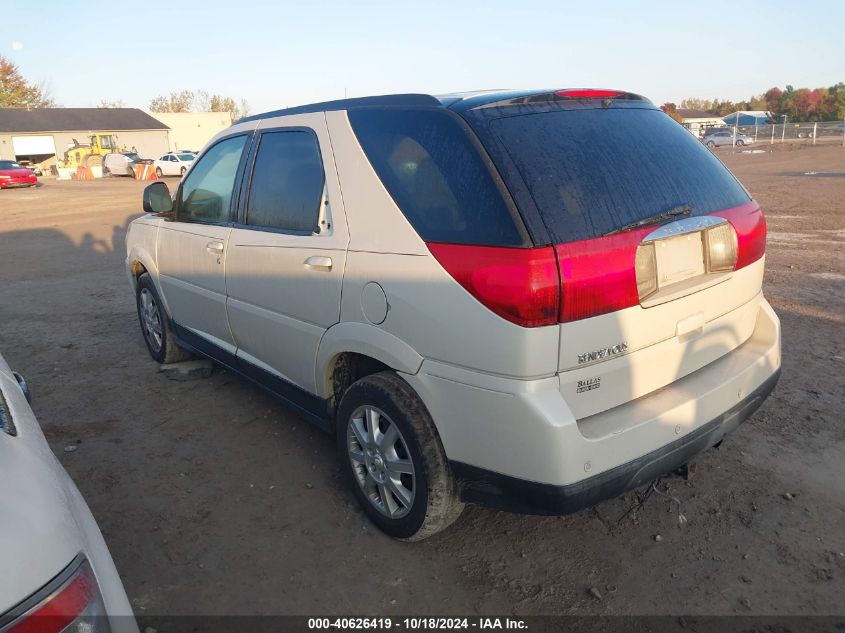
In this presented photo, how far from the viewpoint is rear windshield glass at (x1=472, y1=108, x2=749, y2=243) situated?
7.79ft

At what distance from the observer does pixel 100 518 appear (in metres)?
3.25

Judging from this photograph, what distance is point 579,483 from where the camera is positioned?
2324mm

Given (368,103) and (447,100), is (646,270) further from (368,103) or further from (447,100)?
(368,103)

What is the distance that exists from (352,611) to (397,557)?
36 centimetres

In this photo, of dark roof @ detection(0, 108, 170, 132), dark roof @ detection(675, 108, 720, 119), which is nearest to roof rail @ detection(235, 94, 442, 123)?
dark roof @ detection(0, 108, 170, 132)

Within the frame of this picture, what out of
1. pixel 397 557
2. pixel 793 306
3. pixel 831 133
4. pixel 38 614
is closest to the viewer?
pixel 38 614

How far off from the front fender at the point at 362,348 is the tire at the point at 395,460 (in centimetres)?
12

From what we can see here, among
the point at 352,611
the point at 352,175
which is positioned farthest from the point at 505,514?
the point at 352,175

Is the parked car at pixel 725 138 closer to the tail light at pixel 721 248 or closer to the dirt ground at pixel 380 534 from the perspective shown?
the dirt ground at pixel 380 534

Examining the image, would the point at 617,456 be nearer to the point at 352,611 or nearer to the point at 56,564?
the point at 352,611

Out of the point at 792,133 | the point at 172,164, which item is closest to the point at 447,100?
the point at 172,164

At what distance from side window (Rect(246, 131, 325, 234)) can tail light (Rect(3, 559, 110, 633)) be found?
6.59 ft

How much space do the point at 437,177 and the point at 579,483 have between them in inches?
50.2

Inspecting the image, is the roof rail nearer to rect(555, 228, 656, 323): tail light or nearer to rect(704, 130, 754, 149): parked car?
rect(555, 228, 656, 323): tail light
